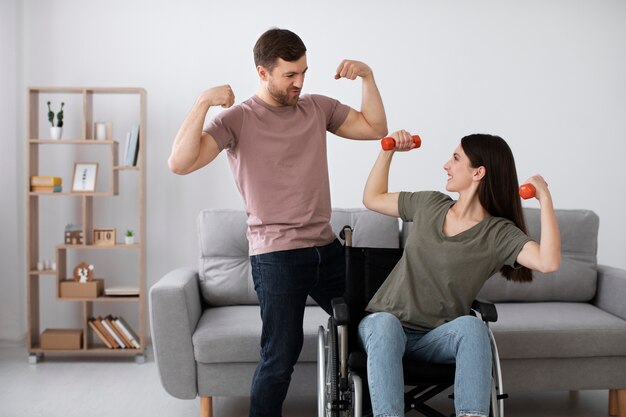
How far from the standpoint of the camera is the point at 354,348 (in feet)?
7.61

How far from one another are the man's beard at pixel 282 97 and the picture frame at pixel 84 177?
6.67ft

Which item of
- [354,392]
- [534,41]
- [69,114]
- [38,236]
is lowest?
[354,392]

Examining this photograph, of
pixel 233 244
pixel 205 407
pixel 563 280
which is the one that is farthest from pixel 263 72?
pixel 563 280

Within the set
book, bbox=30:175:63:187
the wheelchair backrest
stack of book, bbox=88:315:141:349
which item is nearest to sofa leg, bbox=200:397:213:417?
the wheelchair backrest

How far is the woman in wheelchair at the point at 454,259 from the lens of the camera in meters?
2.05

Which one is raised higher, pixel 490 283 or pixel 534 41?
pixel 534 41

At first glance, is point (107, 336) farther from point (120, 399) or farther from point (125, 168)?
point (125, 168)

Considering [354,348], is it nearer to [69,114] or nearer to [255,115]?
[255,115]

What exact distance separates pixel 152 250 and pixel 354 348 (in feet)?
7.27

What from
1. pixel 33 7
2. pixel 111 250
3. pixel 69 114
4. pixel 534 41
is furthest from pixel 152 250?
pixel 534 41

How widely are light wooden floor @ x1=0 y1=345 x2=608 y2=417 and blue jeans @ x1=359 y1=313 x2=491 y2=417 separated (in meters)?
1.03

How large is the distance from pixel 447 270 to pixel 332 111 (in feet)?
2.23

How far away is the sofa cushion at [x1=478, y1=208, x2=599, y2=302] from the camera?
346cm

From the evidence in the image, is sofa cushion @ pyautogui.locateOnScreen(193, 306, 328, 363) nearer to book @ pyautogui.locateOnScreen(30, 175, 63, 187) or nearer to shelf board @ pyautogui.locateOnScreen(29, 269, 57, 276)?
shelf board @ pyautogui.locateOnScreen(29, 269, 57, 276)
